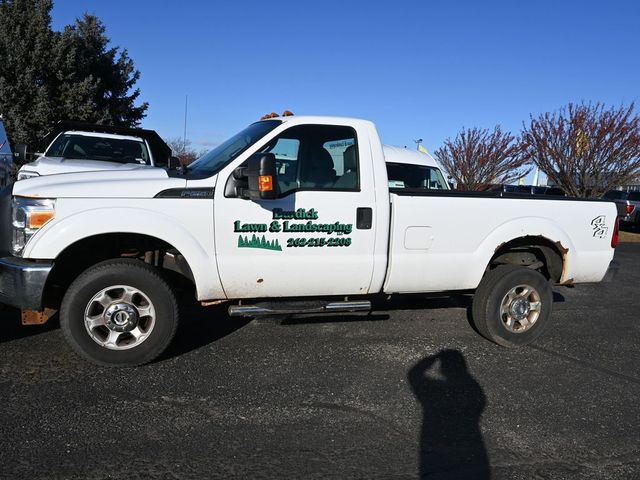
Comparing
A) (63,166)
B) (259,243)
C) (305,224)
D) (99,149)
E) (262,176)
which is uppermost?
(99,149)

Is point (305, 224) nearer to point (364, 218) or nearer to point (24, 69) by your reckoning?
point (364, 218)

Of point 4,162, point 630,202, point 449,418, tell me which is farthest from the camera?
point 630,202

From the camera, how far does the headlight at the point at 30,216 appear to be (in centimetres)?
391

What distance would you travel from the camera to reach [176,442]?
10.5 ft

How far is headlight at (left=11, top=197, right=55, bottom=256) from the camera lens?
3.91 metres

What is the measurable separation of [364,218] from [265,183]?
37.6 inches

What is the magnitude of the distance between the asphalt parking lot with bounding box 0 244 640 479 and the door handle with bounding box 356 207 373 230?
45.8 inches

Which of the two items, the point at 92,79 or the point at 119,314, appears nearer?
the point at 119,314

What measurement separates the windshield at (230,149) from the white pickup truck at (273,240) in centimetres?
2

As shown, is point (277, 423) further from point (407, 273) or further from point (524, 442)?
point (407, 273)

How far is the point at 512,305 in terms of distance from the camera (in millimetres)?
5242

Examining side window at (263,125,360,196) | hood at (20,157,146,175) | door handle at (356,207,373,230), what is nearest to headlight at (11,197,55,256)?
side window at (263,125,360,196)

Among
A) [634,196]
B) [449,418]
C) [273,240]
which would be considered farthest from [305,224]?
[634,196]

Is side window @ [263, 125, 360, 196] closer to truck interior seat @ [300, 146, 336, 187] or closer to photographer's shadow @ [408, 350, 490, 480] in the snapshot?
truck interior seat @ [300, 146, 336, 187]
